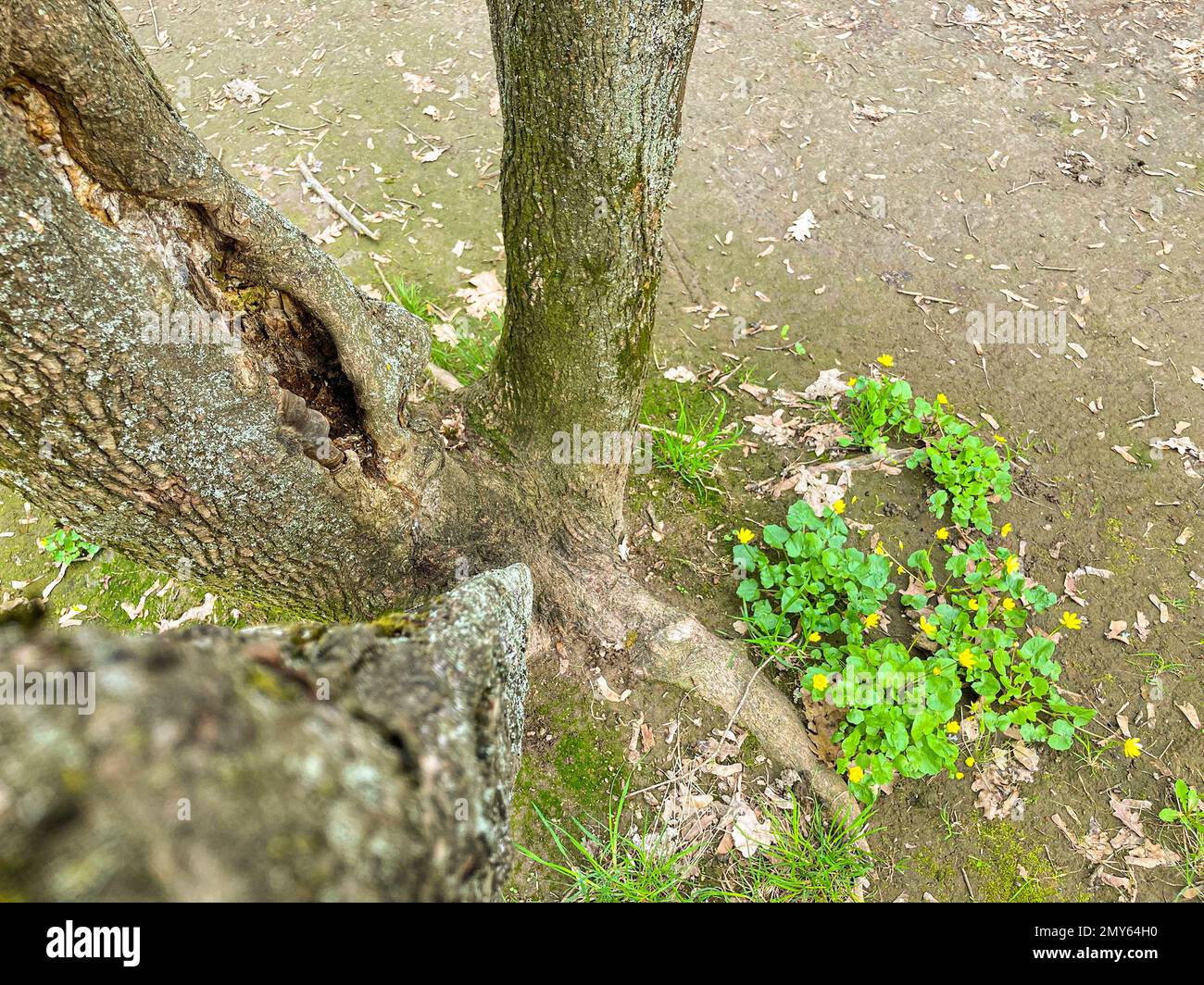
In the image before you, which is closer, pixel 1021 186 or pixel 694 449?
pixel 694 449

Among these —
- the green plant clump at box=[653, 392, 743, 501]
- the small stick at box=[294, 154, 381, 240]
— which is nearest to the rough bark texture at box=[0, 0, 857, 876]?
the green plant clump at box=[653, 392, 743, 501]

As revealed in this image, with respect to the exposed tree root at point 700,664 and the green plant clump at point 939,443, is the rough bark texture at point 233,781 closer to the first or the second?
the exposed tree root at point 700,664

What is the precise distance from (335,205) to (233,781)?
5.67 meters

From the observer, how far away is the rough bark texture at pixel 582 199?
2018 millimetres

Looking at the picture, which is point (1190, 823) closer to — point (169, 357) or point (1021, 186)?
point (169, 357)

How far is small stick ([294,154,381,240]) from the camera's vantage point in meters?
5.33

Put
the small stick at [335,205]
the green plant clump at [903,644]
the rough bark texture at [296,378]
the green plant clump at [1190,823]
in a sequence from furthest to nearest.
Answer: the small stick at [335,205] < the green plant clump at [903,644] < the green plant clump at [1190,823] < the rough bark texture at [296,378]

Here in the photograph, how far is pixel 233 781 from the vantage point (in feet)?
2.38

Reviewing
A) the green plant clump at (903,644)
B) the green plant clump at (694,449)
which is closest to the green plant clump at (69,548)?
the green plant clump at (694,449)

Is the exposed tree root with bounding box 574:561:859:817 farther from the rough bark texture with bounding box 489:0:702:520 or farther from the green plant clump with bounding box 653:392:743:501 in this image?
the green plant clump with bounding box 653:392:743:501

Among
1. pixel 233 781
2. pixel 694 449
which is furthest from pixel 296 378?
pixel 694 449

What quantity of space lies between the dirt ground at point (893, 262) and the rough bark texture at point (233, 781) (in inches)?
87.3

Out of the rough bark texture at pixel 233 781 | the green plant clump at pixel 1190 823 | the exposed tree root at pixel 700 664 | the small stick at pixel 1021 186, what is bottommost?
the green plant clump at pixel 1190 823

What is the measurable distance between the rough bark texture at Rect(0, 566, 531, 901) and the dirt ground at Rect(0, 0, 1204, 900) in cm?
222
